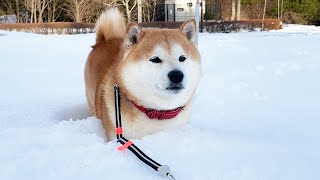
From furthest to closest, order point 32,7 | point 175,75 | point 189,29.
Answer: point 32,7
point 189,29
point 175,75

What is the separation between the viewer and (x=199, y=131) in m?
2.45

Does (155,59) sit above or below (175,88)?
above

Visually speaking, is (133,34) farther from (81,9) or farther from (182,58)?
(81,9)

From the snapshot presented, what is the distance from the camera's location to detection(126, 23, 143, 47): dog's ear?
8.11 feet

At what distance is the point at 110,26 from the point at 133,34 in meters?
1.21

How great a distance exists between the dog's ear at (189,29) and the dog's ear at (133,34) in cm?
30

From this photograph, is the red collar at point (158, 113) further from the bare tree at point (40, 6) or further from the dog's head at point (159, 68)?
the bare tree at point (40, 6)

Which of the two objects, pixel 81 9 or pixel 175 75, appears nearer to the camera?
pixel 175 75

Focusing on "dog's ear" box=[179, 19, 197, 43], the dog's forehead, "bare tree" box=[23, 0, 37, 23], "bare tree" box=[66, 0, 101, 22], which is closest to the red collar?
the dog's forehead

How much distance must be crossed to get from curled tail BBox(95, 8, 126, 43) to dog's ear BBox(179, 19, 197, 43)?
3.58ft

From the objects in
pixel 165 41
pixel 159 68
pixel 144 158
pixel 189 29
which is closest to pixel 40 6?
pixel 189 29

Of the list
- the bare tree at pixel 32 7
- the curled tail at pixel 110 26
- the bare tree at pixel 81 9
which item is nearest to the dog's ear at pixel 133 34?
the curled tail at pixel 110 26

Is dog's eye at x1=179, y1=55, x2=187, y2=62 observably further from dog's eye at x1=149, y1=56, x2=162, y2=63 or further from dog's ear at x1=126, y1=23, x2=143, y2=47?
dog's ear at x1=126, y1=23, x2=143, y2=47

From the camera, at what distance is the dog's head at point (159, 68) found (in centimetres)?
228
